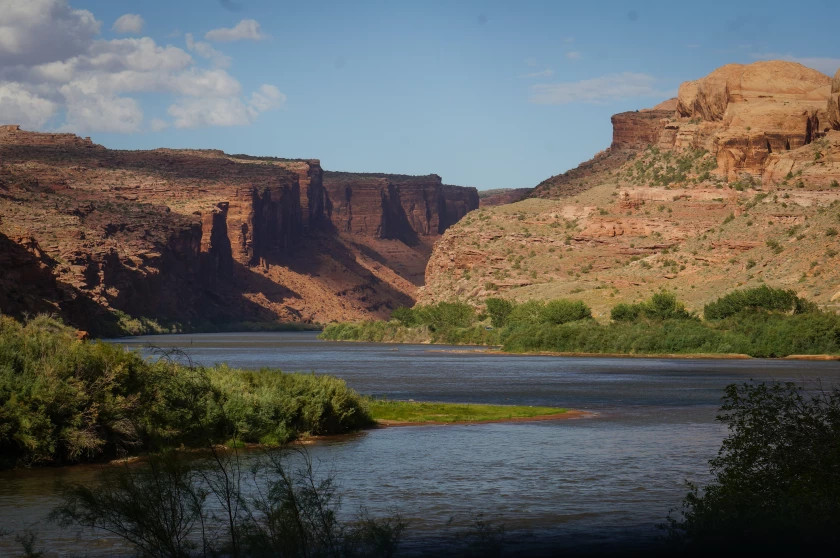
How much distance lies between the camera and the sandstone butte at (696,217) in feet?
346

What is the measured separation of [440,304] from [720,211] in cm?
3238

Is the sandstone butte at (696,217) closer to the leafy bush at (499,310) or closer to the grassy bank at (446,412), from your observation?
the leafy bush at (499,310)

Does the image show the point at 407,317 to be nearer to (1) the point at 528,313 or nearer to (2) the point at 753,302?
(1) the point at 528,313

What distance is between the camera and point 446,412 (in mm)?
41406

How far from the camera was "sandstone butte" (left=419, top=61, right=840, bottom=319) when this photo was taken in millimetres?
105375

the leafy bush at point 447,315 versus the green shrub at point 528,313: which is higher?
the green shrub at point 528,313

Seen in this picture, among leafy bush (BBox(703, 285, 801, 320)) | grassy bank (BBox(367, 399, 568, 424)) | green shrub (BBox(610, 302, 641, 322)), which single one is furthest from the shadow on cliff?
leafy bush (BBox(703, 285, 801, 320))

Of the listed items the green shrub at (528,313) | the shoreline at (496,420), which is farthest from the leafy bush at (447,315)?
the shoreline at (496,420)

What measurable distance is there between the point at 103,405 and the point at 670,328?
227ft

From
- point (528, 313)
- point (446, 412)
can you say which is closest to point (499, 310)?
point (528, 313)

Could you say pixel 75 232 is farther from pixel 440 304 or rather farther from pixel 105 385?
pixel 105 385

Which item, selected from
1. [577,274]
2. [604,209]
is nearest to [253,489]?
[577,274]

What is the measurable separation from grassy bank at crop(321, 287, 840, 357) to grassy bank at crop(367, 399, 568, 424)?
41.0 metres

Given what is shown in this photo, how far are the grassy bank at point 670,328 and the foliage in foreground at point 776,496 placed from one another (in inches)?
A: 2441
